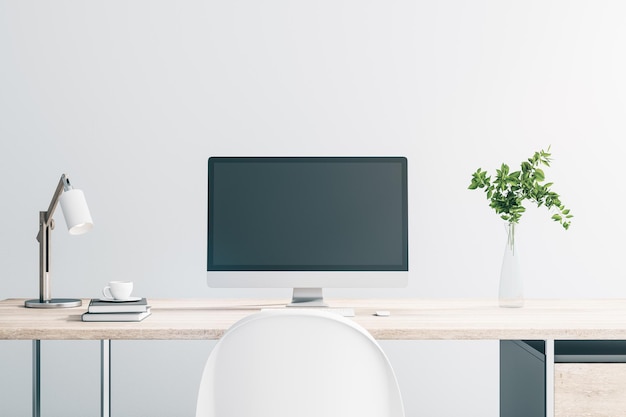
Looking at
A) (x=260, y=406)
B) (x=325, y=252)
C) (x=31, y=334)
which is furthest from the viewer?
(x=325, y=252)

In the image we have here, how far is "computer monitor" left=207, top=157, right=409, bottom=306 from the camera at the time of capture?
7.40 feet

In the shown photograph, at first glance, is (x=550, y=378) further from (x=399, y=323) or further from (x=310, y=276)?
(x=310, y=276)

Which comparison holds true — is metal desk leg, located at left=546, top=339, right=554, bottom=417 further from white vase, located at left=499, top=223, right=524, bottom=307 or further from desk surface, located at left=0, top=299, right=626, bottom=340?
white vase, located at left=499, top=223, right=524, bottom=307

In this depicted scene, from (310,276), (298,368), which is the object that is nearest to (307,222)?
(310,276)

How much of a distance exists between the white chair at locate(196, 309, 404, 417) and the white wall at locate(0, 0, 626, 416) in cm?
188

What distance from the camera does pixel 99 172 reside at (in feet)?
10.5

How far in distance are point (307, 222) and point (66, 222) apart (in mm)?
829

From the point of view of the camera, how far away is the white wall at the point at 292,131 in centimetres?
321

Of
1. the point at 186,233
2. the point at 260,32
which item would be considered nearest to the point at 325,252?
the point at 186,233

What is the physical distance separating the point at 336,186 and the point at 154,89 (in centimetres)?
133

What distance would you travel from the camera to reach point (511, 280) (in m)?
2.33

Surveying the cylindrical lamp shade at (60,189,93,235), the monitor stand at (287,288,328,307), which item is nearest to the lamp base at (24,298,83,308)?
the cylindrical lamp shade at (60,189,93,235)

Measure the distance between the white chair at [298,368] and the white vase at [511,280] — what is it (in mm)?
1109

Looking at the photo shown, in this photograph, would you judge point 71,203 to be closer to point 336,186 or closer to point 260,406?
point 336,186
